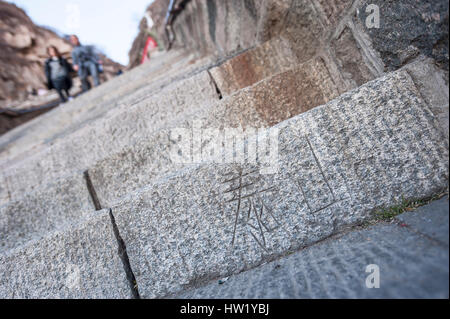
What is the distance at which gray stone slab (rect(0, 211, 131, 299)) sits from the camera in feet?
3.59

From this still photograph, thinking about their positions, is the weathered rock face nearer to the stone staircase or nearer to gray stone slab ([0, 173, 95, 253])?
gray stone slab ([0, 173, 95, 253])

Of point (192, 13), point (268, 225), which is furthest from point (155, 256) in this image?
point (192, 13)

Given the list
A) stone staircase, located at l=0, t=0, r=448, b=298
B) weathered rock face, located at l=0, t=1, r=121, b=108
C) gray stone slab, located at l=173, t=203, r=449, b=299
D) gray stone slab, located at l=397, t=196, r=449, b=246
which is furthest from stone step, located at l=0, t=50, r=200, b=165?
weathered rock face, located at l=0, t=1, r=121, b=108

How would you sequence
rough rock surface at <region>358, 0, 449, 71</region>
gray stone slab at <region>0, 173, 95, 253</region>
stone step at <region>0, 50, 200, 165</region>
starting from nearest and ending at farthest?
rough rock surface at <region>358, 0, 449, 71</region>
gray stone slab at <region>0, 173, 95, 253</region>
stone step at <region>0, 50, 200, 165</region>

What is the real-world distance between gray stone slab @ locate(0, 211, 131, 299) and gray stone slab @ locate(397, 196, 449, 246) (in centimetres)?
113

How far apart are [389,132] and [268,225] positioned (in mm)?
625

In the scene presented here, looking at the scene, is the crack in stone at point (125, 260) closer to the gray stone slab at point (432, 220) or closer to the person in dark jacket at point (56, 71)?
the gray stone slab at point (432, 220)

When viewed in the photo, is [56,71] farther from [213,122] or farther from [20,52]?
[20,52]

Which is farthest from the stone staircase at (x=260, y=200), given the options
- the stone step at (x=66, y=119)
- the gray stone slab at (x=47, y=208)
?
the stone step at (x=66, y=119)

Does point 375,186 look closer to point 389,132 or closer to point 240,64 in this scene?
point 389,132

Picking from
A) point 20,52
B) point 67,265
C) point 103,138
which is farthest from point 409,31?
point 20,52

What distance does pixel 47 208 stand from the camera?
60.4 inches

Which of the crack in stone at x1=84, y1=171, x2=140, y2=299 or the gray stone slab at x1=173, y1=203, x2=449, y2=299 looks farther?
the crack in stone at x1=84, y1=171, x2=140, y2=299

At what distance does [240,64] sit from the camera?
2.00m
